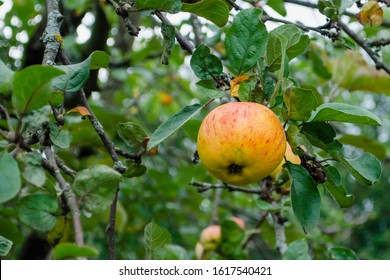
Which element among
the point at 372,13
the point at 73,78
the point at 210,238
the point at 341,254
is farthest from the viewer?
the point at 210,238

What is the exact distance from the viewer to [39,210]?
33.7 inches

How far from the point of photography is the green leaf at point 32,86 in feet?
2.54

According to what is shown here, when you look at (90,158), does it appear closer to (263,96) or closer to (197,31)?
(197,31)

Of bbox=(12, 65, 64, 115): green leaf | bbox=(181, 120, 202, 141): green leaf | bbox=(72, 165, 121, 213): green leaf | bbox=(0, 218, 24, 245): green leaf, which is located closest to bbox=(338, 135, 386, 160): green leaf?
bbox=(181, 120, 202, 141): green leaf

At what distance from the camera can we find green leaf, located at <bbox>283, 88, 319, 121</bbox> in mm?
932

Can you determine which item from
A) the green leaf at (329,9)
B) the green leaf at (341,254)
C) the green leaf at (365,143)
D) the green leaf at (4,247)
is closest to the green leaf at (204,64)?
the green leaf at (329,9)

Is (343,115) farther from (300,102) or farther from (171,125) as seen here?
(171,125)

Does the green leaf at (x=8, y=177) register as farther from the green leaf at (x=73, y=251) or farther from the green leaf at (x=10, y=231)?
the green leaf at (x=10, y=231)

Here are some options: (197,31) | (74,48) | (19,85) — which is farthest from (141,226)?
(19,85)

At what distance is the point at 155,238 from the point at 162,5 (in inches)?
16.7

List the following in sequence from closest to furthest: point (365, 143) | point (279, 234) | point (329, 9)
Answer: point (329, 9) < point (279, 234) < point (365, 143)

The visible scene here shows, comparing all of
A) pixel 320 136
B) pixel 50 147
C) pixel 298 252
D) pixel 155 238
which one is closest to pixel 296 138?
pixel 320 136

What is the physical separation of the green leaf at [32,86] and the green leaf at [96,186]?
A: 0.43 feet

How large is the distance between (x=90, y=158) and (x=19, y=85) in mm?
1771
